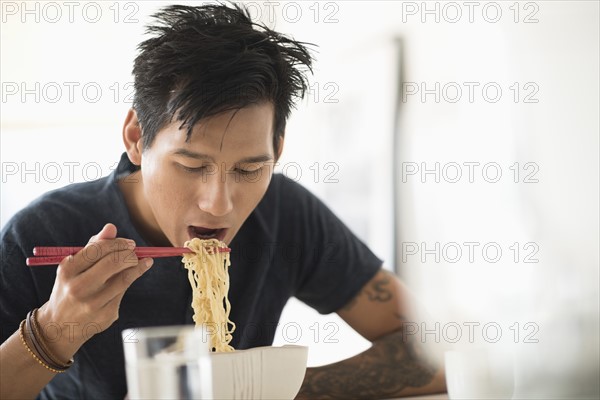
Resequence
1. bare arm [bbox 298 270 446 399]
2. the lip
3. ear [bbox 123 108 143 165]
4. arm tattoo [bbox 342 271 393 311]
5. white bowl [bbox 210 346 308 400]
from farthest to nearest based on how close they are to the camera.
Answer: arm tattoo [bbox 342 271 393 311] → bare arm [bbox 298 270 446 399] → ear [bbox 123 108 143 165] → the lip → white bowl [bbox 210 346 308 400]

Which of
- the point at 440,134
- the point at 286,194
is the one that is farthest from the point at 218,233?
the point at 440,134

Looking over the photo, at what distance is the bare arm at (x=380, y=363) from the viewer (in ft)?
6.30

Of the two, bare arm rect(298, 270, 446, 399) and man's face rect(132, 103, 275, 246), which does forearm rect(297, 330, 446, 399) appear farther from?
man's face rect(132, 103, 275, 246)

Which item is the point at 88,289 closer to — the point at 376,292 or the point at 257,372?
the point at 257,372

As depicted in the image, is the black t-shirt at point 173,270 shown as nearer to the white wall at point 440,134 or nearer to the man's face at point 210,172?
the man's face at point 210,172

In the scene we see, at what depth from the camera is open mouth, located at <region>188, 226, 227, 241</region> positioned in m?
1.71

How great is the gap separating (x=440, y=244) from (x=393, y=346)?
75.6 inches

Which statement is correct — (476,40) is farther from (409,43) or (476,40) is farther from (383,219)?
(383,219)

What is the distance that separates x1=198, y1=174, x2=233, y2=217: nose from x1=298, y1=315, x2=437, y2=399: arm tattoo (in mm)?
578

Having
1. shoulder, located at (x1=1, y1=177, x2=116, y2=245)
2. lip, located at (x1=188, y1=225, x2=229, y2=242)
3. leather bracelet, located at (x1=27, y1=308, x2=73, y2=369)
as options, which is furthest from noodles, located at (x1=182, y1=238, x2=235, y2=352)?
shoulder, located at (x1=1, y1=177, x2=116, y2=245)

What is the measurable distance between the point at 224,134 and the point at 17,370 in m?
0.67

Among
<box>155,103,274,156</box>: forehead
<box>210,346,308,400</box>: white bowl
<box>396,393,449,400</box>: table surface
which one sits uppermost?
<box>155,103,274,156</box>: forehead

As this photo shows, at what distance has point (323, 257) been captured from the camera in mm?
2242

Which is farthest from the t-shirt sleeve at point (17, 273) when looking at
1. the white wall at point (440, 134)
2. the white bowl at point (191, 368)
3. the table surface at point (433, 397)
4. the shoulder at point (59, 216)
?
the white wall at point (440, 134)
